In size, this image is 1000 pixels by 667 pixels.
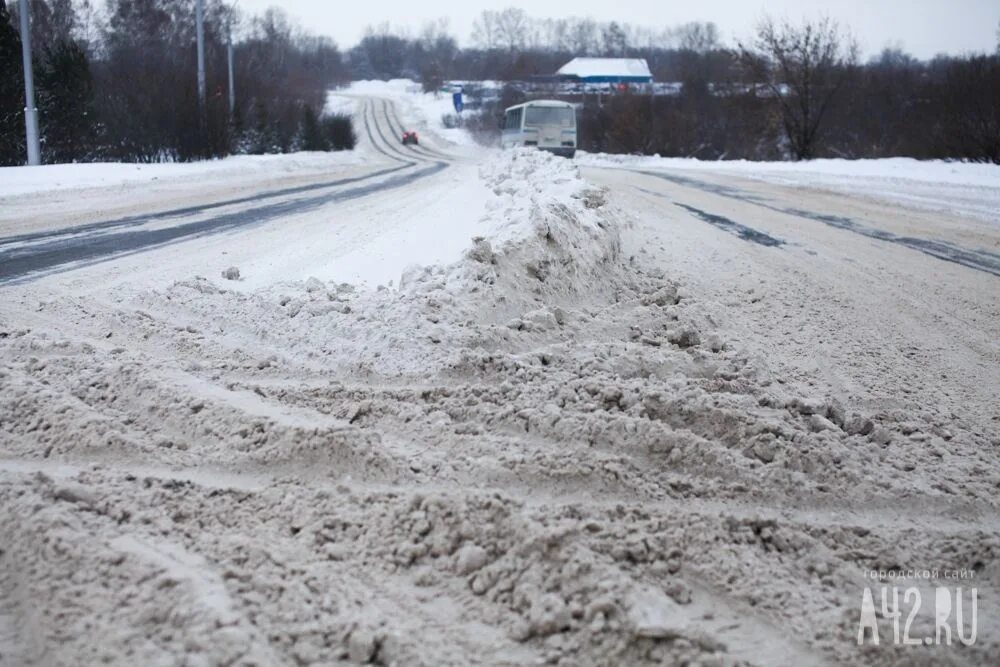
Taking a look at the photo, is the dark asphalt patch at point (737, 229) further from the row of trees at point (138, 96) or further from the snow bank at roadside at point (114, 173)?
the row of trees at point (138, 96)

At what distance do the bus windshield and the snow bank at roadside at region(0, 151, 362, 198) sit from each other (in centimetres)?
1216

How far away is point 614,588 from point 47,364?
11.7 ft

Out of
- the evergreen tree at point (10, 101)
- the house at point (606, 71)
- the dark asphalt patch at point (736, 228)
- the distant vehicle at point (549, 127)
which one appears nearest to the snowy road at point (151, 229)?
the dark asphalt patch at point (736, 228)

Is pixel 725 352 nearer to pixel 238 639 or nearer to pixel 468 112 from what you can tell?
pixel 238 639

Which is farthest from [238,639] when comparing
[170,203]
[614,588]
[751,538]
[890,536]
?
[170,203]

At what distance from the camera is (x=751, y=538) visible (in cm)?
297

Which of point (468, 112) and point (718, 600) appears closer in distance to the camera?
point (718, 600)

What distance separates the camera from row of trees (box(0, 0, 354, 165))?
24.3m

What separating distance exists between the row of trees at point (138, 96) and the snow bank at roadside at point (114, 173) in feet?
6.13

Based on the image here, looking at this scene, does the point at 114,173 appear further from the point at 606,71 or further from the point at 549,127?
the point at 606,71

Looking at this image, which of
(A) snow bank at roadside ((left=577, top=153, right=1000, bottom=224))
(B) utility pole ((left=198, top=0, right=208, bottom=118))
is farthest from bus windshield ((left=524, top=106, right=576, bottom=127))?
(B) utility pole ((left=198, top=0, right=208, bottom=118))

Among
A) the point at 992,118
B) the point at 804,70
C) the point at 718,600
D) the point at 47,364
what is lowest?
the point at 718,600

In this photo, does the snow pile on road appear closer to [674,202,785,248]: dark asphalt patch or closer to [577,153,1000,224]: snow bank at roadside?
[674,202,785,248]: dark asphalt patch

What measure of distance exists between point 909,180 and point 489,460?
20015 millimetres
